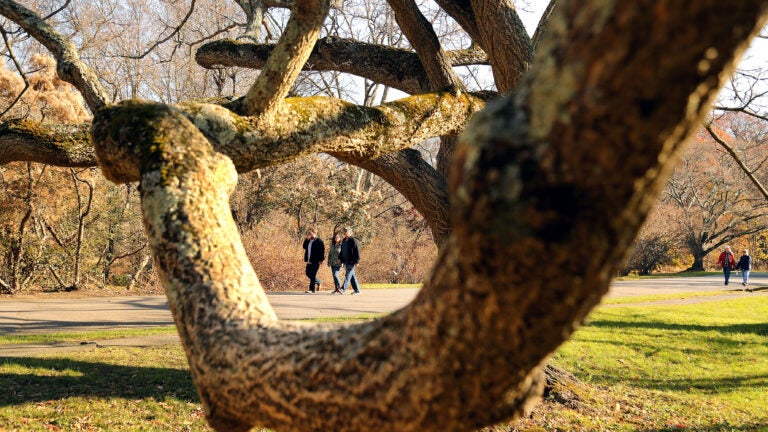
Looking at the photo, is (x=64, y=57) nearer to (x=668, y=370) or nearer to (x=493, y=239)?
(x=493, y=239)

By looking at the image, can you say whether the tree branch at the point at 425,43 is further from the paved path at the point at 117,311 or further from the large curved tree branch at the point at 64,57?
the paved path at the point at 117,311

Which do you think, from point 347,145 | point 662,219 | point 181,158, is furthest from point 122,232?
point 662,219

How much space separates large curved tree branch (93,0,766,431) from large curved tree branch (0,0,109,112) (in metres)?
4.54

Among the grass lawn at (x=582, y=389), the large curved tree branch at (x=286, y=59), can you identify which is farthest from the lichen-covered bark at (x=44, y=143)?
the grass lawn at (x=582, y=389)

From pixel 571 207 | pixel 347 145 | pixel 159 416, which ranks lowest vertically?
pixel 159 416

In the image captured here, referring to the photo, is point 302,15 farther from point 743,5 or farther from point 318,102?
point 743,5

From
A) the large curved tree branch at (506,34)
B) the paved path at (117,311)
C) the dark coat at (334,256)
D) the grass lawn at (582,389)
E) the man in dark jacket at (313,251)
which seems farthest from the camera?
the dark coat at (334,256)

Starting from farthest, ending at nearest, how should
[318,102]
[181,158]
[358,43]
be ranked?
[358,43]
[318,102]
[181,158]

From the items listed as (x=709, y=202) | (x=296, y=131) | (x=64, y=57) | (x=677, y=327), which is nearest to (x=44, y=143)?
(x=64, y=57)

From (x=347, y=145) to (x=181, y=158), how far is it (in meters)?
2.09

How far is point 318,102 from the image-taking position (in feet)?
13.3

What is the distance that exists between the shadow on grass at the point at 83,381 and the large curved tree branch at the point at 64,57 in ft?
10.0

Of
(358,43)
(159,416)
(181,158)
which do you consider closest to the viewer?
(181,158)

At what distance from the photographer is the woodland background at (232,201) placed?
14.2m
